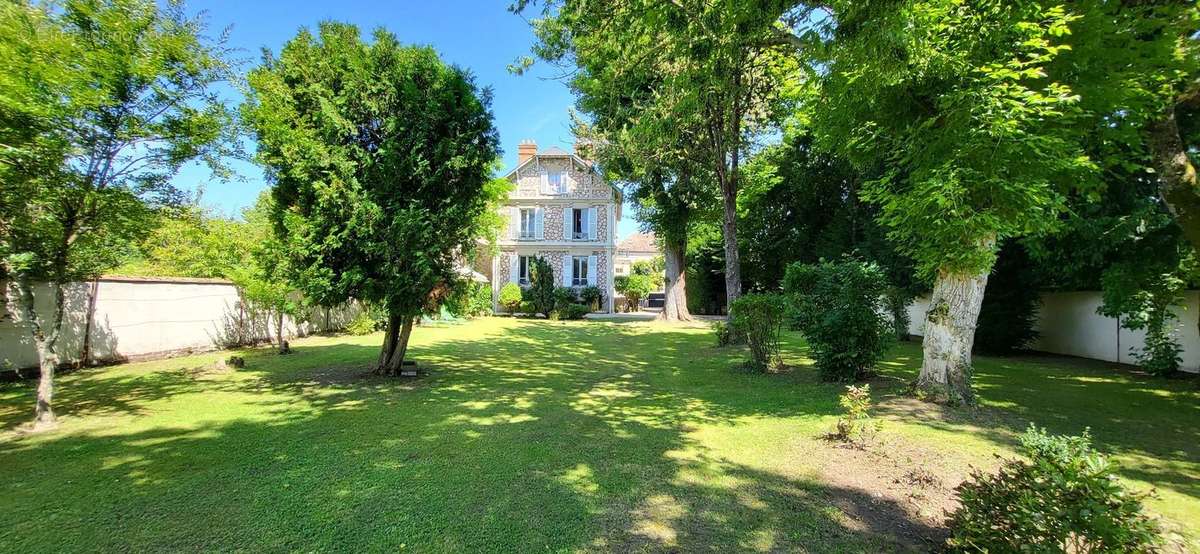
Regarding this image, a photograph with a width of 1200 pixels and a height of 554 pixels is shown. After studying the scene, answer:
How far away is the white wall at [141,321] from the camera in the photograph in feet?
24.4

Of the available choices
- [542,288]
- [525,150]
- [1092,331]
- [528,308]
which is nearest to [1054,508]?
[1092,331]

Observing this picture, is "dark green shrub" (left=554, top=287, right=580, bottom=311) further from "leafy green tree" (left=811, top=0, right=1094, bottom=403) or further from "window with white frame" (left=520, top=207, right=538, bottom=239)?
"leafy green tree" (left=811, top=0, right=1094, bottom=403)

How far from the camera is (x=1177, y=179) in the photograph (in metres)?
4.64

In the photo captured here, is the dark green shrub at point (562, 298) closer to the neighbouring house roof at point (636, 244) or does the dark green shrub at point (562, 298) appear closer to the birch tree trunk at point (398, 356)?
the birch tree trunk at point (398, 356)

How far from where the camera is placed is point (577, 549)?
103 inches

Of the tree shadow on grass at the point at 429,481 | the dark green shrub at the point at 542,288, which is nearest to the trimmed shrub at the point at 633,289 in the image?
the dark green shrub at the point at 542,288

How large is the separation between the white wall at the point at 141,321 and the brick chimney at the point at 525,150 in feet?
58.5

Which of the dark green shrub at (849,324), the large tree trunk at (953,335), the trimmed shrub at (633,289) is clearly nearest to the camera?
the large tree trunk at (953,335)

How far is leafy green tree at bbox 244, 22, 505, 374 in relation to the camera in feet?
20.6

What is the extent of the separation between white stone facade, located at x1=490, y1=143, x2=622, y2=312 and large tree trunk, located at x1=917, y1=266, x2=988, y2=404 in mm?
20363

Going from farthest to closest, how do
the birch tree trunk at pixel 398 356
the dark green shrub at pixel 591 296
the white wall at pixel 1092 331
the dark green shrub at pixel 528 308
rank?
the dark green shrub at pixel 591 296 → the dark green shrub at pixel 528 308 → the white wall at pixel 1092 331 → the birch tree trunk at pixel 398 356

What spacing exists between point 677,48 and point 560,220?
2092cm

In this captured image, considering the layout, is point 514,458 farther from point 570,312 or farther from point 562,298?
point 562,298

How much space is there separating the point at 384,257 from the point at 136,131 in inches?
108
